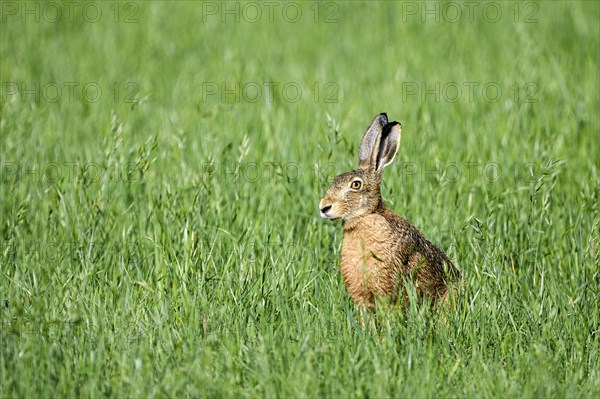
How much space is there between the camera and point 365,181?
4.78 meters

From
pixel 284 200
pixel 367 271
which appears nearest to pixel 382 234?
pixel 367 271

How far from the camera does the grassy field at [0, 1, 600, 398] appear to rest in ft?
13.5

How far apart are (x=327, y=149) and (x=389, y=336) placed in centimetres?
252

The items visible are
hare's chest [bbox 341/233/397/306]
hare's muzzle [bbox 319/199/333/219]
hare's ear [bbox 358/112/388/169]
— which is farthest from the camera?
hare's ear [bbox 358/112/388/169]

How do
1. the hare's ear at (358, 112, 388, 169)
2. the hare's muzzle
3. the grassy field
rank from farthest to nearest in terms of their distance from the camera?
the hare's ear at (358, 112, 388, 169), the hare's muzzle, the grassy field

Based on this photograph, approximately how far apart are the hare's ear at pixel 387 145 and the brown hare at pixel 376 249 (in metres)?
0.02

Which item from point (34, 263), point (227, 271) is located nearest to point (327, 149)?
point (227, 271)

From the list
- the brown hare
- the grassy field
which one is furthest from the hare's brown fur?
the grassy field

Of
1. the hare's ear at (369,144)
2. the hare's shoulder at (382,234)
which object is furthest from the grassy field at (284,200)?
the hare's ear at (369,144)

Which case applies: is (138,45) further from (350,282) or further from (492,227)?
(350,282)

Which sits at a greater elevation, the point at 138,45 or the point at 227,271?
the point at 138,45

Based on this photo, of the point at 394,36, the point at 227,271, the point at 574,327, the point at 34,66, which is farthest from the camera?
the point at 394,36

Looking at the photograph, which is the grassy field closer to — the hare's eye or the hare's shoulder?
the hare's shoulder

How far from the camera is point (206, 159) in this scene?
5.99m
